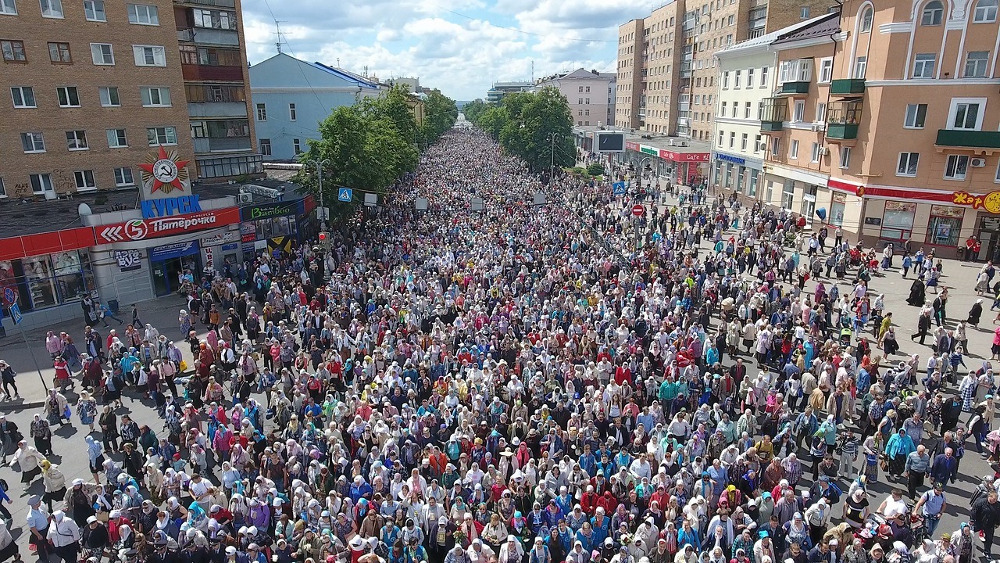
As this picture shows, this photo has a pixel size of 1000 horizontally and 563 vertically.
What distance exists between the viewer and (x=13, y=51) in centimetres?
2655

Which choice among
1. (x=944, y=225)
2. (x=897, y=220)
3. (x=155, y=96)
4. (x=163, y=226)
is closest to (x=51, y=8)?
(x=155, y=96)

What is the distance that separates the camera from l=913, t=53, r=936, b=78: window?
27.9m

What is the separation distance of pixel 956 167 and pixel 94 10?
1654 inches

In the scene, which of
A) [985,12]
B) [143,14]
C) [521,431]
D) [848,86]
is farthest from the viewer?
[848,86]

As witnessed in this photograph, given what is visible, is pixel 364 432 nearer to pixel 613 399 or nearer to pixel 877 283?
pixel 613 399

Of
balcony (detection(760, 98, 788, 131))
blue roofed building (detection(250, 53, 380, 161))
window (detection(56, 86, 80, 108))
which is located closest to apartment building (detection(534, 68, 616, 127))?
blue roofed building (detection(250, 53, 380, 161))

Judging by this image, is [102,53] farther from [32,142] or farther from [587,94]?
[587,94]

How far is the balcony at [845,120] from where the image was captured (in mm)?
30641

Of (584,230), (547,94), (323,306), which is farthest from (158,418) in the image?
(547,94)

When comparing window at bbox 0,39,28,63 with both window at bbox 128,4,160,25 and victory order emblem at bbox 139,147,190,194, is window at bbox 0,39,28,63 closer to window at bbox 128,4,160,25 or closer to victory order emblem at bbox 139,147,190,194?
window at bbox 128,4,160,25

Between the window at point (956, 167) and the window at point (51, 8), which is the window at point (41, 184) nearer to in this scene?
the window at point (51, 8)

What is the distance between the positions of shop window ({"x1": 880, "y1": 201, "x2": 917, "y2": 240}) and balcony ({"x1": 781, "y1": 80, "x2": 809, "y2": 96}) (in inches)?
374

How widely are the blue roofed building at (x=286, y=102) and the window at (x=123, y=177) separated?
20765 mm

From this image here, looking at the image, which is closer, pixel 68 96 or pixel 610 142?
pixel 68 96
